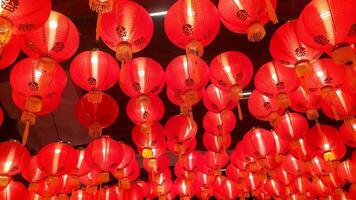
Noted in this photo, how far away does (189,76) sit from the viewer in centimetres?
383

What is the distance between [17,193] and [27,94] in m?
2.70

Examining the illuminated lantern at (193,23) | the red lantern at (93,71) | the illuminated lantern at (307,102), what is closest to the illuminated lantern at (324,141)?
the illuminated lantern at (307,102)

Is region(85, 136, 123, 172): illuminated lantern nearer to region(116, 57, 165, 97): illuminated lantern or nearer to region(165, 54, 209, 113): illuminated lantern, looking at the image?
region(116, 57, 165, 97): illuminated lantern

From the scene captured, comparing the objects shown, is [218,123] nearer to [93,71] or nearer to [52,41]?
[93,71]

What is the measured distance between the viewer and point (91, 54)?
12.7 ft

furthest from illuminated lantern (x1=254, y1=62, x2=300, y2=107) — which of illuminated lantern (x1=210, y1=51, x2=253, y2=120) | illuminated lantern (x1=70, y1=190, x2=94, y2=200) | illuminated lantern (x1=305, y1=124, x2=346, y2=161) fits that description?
illuminated lantern (x1=70, y1=190, x2=94, y2=200)

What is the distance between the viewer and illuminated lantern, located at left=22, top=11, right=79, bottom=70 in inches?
129

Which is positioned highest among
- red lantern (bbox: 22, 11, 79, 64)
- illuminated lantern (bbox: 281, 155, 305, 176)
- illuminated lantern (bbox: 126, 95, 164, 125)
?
red lantern (bbox: 22, 11, 79, 64)

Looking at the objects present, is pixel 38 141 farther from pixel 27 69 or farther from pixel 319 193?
pixel 319 193

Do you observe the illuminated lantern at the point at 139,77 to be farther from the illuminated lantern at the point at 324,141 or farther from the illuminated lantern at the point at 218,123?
the illuminated lantern at the point at 324,141

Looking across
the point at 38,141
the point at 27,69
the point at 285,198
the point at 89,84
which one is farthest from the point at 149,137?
the point at 38,141

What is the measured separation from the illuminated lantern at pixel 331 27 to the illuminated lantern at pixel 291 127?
6.23 feet

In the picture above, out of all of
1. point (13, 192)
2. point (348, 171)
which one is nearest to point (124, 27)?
point (13, 192)

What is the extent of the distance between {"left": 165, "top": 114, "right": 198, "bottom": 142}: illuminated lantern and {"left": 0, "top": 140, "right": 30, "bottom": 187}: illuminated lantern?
6.46 ft
